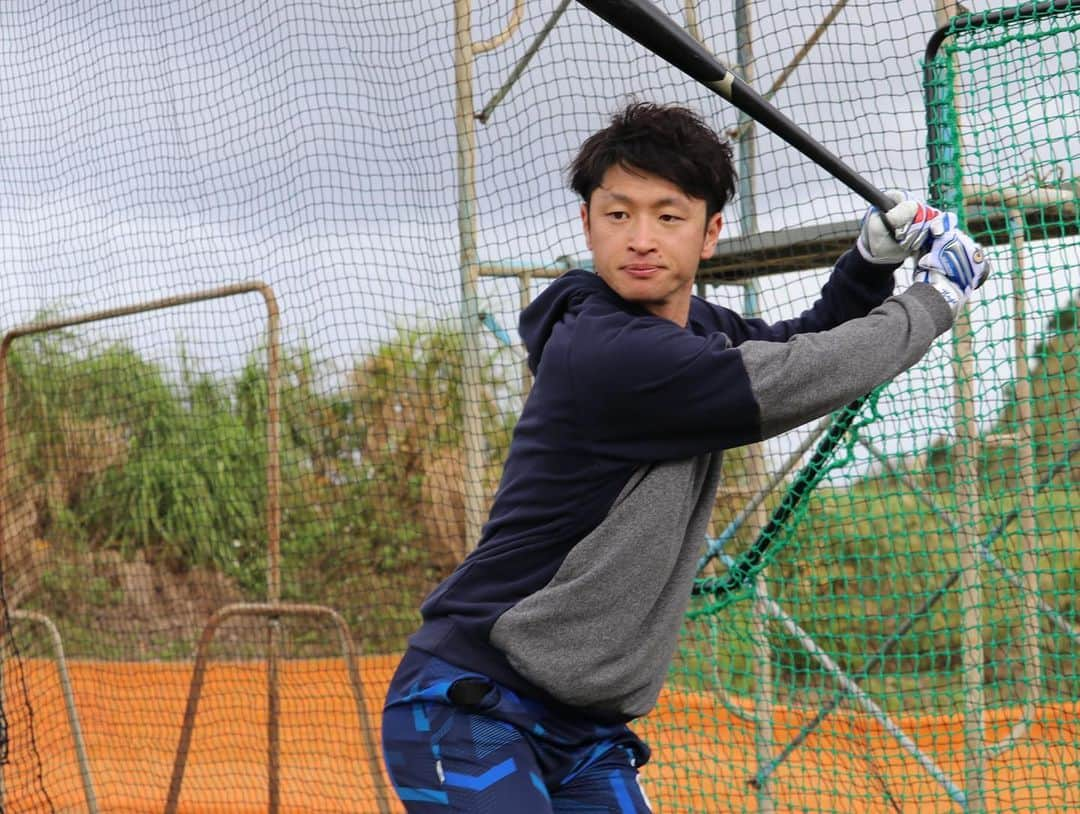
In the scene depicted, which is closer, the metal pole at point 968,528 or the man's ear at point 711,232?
the man's ear at point 711,232

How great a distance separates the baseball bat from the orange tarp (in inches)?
103

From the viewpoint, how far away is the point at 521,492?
7.20 feet

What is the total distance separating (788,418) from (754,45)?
2.86 metres

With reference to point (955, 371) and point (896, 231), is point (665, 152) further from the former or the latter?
point (955, 371)

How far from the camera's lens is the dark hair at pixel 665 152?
2223mm

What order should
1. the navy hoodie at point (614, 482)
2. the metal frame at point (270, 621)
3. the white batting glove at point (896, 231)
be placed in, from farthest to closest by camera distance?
1. the metal frame at point (270, 621)
2. the white batting glove at point (896, 231)
3. the navy hoodie at point (614, 482)

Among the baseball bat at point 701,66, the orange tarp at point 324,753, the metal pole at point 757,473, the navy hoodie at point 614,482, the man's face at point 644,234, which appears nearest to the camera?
the navy hoodie at point 614,482

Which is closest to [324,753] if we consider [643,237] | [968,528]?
[968,528]

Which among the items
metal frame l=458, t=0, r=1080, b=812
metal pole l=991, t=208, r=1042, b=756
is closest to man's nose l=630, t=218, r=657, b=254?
metal frame l=458, t=0, r=1080, b=812

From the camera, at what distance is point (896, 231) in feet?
8.22

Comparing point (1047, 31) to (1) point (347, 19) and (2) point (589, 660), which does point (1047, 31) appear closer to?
(2) point (589, 660)

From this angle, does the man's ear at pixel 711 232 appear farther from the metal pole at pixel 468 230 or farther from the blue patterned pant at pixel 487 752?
the metal pole at pixel 468 230

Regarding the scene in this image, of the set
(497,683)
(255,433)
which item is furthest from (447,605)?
(255,433)

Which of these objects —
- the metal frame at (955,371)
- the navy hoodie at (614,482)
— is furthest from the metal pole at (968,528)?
the navy hoodie at (614,482)
